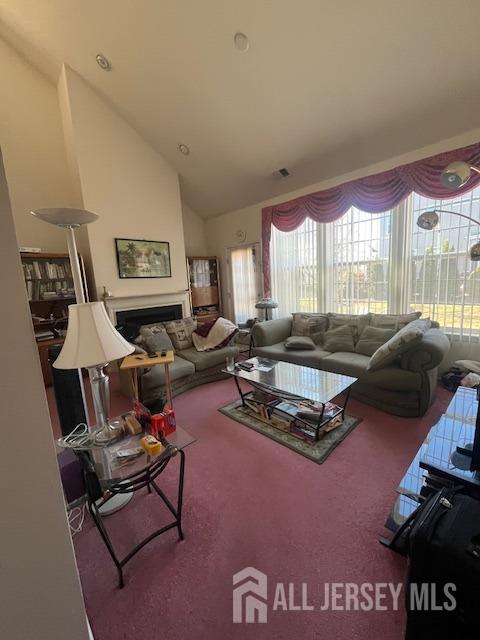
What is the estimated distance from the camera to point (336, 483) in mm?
1686

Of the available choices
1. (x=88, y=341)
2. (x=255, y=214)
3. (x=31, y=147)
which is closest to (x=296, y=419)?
(x=88, y=341)

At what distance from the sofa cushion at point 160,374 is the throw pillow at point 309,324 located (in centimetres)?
159

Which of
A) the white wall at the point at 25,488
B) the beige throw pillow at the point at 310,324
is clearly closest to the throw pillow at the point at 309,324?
the beige throw pillow at the point at 310,324

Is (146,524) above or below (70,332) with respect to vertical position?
below

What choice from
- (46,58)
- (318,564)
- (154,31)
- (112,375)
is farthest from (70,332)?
(46,58)

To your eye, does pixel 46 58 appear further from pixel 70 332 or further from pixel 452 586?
pixel 452 586

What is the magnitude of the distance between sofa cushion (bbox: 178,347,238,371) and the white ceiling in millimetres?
2582

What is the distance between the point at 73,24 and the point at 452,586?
16.2ft

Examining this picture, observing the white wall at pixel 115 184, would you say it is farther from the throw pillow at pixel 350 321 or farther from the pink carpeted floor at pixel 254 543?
the pink carpeted floor at pixel 254 543

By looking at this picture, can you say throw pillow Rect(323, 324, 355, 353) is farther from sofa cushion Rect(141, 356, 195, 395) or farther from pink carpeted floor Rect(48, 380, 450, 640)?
sofa cushion Rect(141, 356, 195, 395)

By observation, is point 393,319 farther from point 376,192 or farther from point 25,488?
point 25,488

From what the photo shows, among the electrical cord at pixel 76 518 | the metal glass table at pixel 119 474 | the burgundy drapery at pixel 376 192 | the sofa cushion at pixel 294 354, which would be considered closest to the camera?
the metal glass table at pixel 119 474

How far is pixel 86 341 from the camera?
127cm

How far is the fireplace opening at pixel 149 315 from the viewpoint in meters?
4.05
